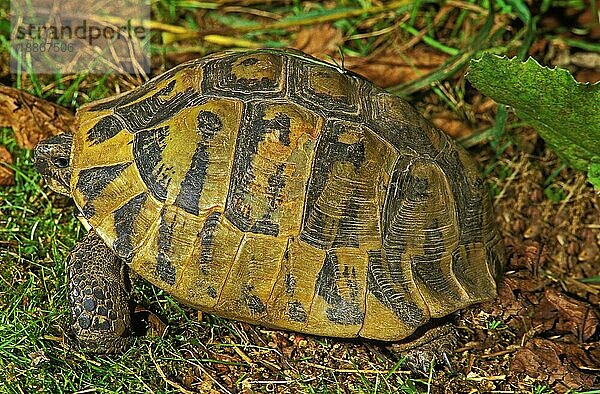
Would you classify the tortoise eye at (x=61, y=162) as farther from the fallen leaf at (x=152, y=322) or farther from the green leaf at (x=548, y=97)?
the green leaf at (x=548, y=97)

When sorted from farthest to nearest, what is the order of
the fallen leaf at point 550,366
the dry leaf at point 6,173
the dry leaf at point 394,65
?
the dry leaf at point 394,65, the dry leaf at point 6,173, the fallen leaf at point 550,366

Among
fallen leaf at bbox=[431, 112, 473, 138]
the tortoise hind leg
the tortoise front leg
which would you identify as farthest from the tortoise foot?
fallen leaf at bbox=[431, 112, 473, 138]

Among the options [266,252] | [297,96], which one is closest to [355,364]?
[266,252]

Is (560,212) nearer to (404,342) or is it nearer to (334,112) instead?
(404,342)

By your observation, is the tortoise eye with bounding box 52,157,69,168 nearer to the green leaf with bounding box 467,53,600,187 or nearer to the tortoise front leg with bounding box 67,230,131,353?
the tortoise front leg with bounding box 67,230,131,353

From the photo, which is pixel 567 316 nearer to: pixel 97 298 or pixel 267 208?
Answer: pixel 267 208

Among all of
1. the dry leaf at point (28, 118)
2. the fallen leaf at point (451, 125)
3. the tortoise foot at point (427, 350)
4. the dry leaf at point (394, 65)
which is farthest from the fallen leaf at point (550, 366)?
the dry leaf at point (28, 118)
